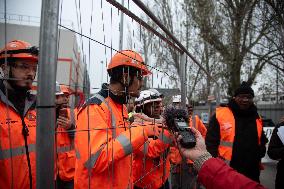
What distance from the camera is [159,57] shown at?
2.88 m

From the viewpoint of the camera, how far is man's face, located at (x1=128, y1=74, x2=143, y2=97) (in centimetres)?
226

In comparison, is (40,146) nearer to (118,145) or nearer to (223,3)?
(118,145)

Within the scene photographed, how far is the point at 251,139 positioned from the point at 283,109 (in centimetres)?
1483

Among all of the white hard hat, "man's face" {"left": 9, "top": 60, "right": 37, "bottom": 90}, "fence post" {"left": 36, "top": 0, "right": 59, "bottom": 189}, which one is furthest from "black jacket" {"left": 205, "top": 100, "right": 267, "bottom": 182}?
"fence post" {"left": 36, "top": 0, "right": 59, "bottom": 189}

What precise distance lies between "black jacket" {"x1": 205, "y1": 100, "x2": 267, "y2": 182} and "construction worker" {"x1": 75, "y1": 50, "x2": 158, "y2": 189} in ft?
7.42

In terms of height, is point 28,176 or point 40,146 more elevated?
point 40,146

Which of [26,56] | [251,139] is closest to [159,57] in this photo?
[26,56]

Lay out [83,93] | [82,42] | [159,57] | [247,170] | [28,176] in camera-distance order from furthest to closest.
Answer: [247,170], [159,57], [28,176], [83,93], [82,42]

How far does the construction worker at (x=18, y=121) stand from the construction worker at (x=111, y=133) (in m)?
0.41

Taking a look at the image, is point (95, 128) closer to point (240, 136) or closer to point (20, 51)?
point (20, 51)

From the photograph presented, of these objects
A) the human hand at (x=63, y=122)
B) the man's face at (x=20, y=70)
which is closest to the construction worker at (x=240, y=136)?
the human hand at (x=63, y=122)

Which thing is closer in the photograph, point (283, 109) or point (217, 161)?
point (217, 161)

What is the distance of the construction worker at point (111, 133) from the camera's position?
70.6 inches

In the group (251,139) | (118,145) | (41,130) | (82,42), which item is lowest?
(251,139)
